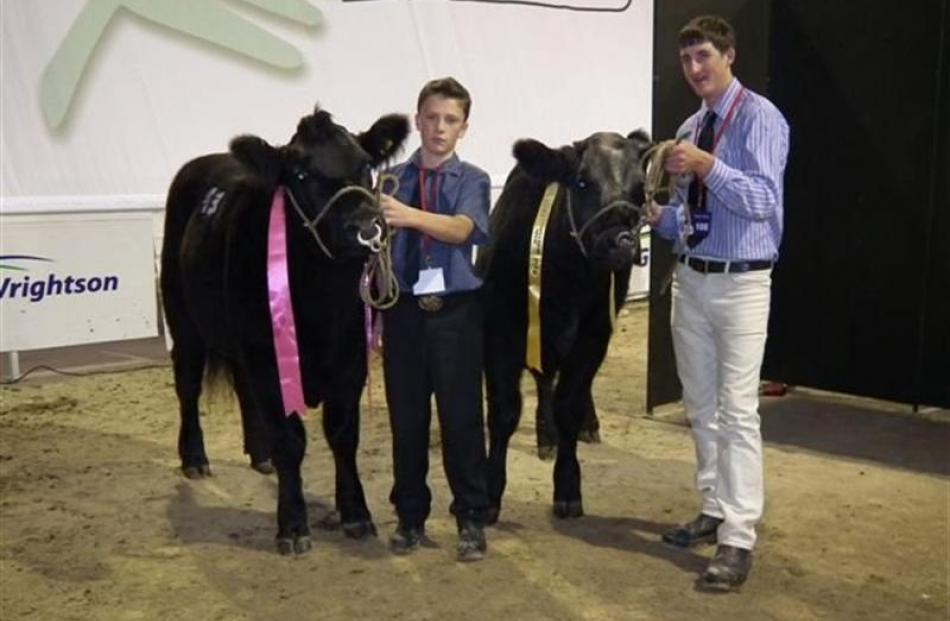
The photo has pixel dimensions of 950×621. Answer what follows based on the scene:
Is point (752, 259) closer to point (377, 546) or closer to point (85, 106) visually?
point (377, 546)

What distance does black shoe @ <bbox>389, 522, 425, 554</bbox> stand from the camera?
395 cm

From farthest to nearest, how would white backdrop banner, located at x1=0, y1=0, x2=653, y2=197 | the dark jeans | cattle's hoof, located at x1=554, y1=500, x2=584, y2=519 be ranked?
white backdrop banner, located at x1=0, y1=0, x2=653, y2=197, cattle's hoof, located at x1=554, y1=500, x2=584, y2=519, the dark jeans

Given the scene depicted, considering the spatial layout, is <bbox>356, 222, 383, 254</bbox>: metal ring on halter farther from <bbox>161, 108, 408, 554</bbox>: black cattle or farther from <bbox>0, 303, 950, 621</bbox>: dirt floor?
<bbox>0, 303, 950, 621</bbox>: dirt floor

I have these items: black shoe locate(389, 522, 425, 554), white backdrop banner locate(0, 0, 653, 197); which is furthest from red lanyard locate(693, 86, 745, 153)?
white backdrop banner locate(0, 0, 653, 197)

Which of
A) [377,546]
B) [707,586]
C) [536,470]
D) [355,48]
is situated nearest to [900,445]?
[536,470]

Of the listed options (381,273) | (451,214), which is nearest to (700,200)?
(451,214)

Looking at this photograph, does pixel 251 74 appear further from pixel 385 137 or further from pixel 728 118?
pixel 728 118

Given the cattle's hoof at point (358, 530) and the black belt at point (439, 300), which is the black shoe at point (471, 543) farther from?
the black belt at point (439, 300)

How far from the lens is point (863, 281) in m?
5.65

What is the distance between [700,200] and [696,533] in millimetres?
1160

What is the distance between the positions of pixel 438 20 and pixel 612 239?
5.49 meters

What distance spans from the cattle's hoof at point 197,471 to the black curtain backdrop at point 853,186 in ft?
7.43

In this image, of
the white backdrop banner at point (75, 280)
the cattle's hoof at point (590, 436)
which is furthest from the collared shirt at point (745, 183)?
the white backdrop banner at point (75, 280)

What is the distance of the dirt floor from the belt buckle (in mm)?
858
